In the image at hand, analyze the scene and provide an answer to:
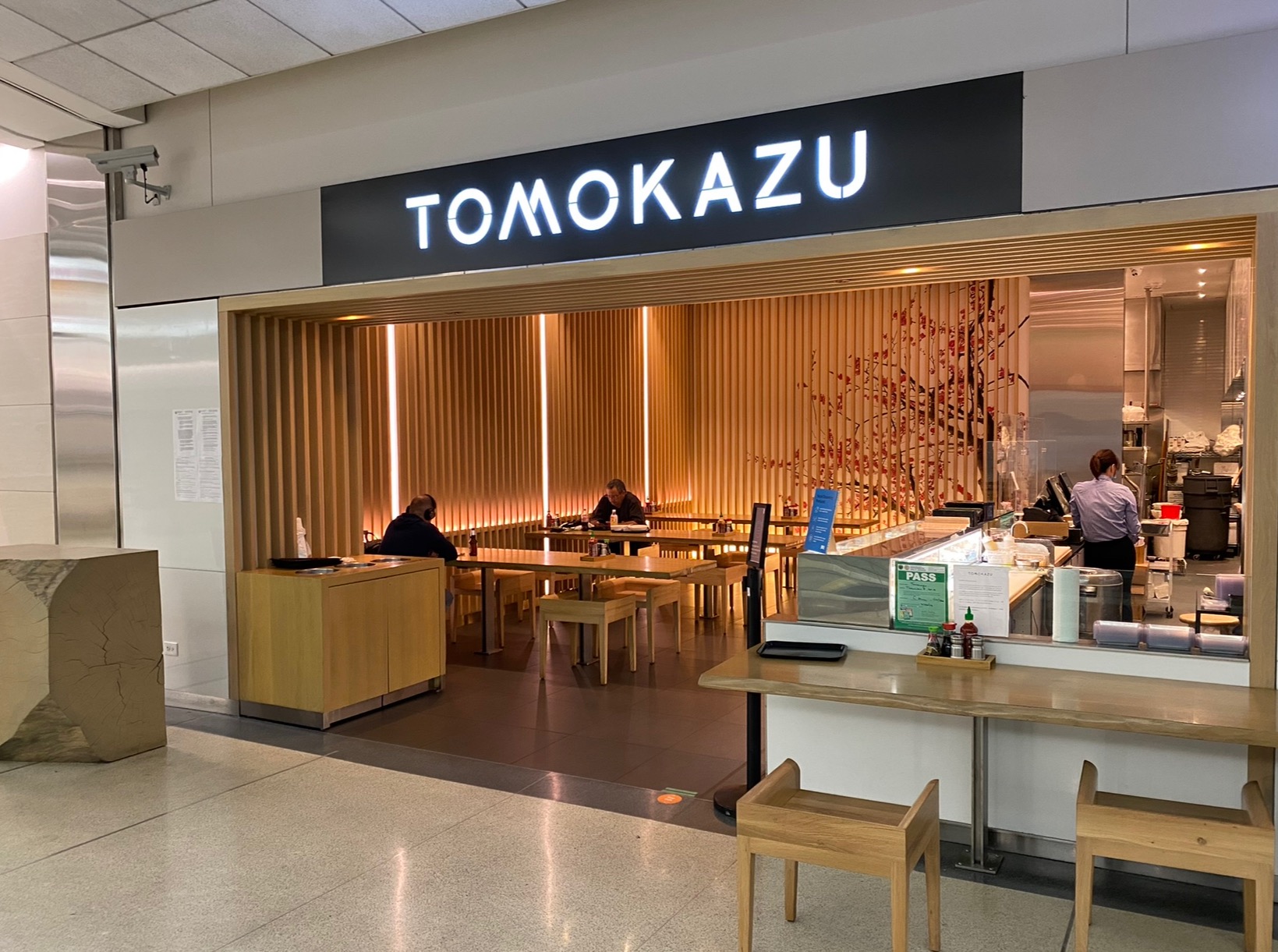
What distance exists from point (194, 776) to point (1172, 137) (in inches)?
208

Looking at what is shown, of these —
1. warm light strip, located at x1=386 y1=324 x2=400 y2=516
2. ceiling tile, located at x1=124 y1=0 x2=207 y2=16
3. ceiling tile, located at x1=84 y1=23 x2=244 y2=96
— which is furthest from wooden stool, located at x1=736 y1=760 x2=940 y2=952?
warm light strip, located at x1=386 y1=324 x2=400 y2=516

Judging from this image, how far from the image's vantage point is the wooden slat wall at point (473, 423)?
29.8ft

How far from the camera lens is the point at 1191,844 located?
2855 mm

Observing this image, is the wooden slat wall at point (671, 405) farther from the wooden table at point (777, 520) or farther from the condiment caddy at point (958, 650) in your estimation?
the condiment caddy at point (958, 650)

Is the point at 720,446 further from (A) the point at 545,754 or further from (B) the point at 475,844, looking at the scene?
(B) the point at 475,844

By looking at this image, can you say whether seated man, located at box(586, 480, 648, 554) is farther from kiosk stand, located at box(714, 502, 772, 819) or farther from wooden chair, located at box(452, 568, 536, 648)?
kiosk stand, located at box(714, 502, 772, 819)

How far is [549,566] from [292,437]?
2197 millimetres

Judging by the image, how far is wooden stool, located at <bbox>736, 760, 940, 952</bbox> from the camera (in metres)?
2.83

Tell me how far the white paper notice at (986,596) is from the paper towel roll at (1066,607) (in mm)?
182

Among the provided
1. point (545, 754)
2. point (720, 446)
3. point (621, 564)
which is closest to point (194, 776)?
point (545, 754)

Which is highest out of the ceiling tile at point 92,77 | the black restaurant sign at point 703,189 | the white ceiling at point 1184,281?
the ceiling tile at point 92,77

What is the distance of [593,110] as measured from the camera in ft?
15.8

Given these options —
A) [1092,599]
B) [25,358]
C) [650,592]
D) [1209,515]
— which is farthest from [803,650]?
[1209,515]

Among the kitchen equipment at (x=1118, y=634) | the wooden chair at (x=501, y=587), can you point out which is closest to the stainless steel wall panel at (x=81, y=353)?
the wooden chair at (x=501, y=587)
